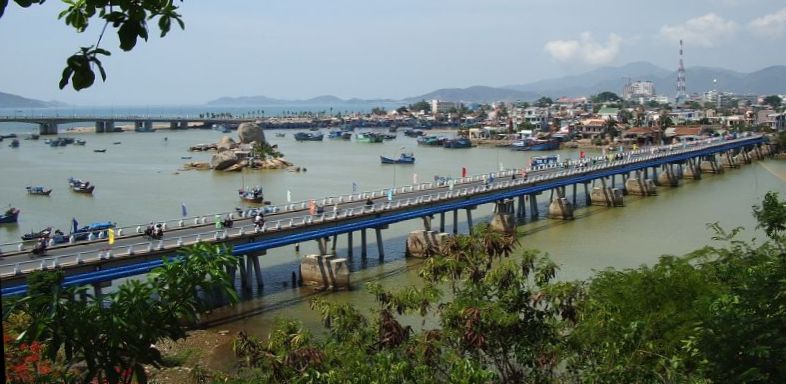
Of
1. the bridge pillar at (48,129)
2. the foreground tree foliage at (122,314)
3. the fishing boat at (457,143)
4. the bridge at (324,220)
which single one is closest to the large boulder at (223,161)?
the bridge at (324,220)

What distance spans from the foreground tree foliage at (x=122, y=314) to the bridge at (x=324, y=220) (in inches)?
40.9

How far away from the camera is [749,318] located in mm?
6824

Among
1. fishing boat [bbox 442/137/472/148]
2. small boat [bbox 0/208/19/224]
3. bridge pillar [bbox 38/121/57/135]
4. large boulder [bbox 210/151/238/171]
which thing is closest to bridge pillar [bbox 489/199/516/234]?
small boat [bbox 0/208/19/224]

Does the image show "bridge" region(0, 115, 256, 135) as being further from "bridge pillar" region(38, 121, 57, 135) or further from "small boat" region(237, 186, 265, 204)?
"small boat" region(237, 186, 265, 204)

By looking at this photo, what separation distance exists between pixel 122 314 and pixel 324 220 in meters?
21.8

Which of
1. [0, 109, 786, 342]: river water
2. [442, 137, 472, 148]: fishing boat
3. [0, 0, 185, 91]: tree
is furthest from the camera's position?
[442, 137, 472, 148]: fishing boat

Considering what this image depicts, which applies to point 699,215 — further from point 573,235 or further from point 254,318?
point 254,318

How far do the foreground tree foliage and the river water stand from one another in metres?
15.3

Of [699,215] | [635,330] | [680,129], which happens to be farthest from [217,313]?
[680,129]

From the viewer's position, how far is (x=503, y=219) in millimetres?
33656

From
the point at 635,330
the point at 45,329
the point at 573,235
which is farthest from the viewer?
the point at 573,235

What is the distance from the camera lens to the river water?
82.5 feet

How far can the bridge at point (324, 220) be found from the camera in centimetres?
1934

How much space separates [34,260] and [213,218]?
8299 mm
